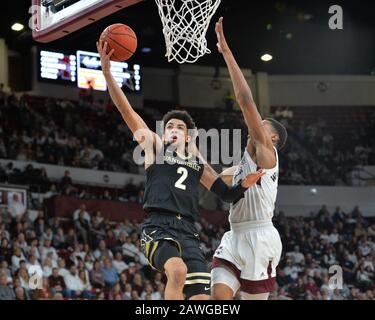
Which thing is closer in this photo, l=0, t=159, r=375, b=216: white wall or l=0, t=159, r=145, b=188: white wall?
l=0, t=159, r=145, b=188: white wall

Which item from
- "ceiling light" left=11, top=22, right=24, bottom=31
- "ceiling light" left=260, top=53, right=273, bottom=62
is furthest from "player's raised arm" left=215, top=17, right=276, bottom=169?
"ceiling light" left=260, top=53, right=273, bottom=62

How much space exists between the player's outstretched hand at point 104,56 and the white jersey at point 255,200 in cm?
132

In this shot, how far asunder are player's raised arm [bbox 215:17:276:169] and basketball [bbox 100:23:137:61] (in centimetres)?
75

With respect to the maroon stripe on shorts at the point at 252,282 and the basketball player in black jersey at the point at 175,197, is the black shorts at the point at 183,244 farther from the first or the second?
the maroon stripe on shorts at the point at 252,282

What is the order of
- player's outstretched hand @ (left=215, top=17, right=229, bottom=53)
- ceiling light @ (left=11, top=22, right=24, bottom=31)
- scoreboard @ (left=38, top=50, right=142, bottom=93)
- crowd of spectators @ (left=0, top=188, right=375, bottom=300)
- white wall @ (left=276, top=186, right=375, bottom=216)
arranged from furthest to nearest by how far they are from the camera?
white wall @ (left=276, top=186, right=375, bottom=216) → scoreboard @ (left=38, top=50, right=142, bottom=93) → ceiling light @ (left=11, top=22, right=24, bottom=31) → crowd of spectators @ (left=0, top=188, right=375, bottom=300) → player's outstretched hand @ (left=215, top=17, right=229, bottom=53)

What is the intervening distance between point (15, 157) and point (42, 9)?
954cm

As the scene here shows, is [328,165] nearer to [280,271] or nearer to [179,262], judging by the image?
[280,271]

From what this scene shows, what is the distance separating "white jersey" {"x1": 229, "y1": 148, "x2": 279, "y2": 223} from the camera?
6.27 meters

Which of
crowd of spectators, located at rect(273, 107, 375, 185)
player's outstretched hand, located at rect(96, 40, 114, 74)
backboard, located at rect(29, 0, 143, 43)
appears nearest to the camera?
player's outstretched hand, located at rect(96, 40, 114, 74)

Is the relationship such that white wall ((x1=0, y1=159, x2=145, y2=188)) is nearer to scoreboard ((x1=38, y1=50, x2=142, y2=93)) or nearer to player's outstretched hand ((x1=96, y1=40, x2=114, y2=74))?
scoreboard ((x1=38, y1=50, x2=142, y2=93))

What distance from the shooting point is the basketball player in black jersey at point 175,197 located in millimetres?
5645

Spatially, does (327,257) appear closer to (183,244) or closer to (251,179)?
(251,179)

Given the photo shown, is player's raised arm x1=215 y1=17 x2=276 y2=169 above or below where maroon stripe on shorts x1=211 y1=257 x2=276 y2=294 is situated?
above

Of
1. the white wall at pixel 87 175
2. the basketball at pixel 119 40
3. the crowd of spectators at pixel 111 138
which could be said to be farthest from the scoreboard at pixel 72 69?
the basketball at pixel 119 40
